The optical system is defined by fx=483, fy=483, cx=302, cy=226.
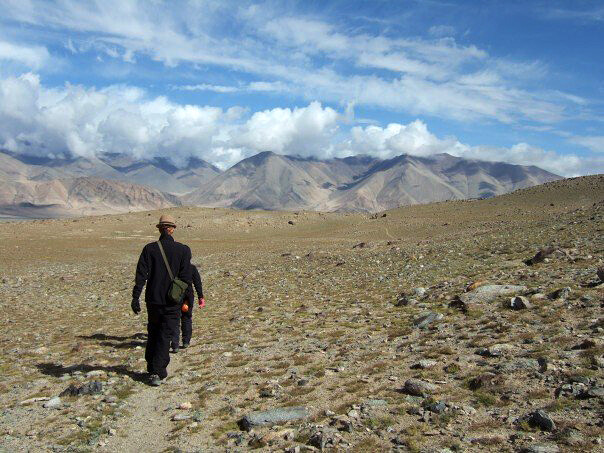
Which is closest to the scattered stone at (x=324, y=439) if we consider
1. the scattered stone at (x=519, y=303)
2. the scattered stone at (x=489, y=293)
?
the scattered stone at (x=519, y=303)

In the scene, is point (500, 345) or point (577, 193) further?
point (577, 193)

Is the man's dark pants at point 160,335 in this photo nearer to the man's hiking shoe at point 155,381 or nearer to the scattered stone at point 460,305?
the man's hiking shoe at point 155,381

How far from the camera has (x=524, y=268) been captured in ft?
66.7

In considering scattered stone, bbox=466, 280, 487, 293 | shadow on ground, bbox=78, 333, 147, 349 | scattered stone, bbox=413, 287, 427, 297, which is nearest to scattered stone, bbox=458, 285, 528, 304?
scattered stone, bbox=466, 280, 487, 293

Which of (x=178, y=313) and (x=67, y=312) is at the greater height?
(x=178, y=313)

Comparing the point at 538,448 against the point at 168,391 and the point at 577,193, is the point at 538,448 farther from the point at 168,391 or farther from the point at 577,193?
the point at 577,193

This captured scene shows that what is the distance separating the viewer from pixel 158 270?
1188cm

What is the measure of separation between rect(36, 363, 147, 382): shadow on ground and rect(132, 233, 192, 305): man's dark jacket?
1.81 m

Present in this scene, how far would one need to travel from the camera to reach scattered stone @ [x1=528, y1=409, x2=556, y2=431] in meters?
7.24

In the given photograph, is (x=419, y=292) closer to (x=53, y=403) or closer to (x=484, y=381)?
(x=484, y=381)

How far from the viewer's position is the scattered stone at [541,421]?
724 centimetres

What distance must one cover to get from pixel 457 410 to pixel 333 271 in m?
21.1

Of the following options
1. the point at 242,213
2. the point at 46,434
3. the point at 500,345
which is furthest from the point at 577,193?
the point at 46,434

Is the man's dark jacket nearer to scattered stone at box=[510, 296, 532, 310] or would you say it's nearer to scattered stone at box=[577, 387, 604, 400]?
scattered stone at box=[577, 387, 604, 400]
